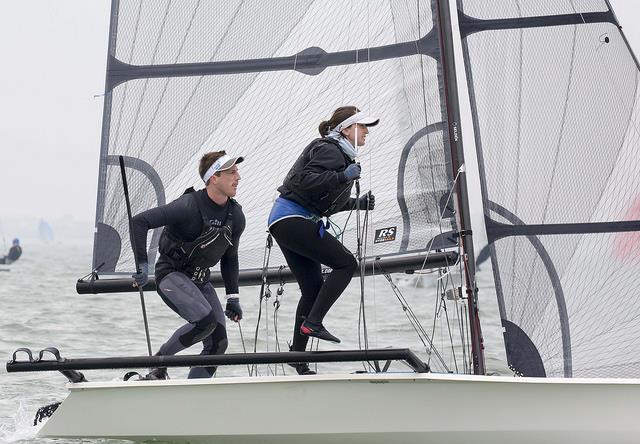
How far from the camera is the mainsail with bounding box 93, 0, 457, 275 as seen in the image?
604 centimetres

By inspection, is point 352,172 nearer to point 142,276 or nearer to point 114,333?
point 142,276

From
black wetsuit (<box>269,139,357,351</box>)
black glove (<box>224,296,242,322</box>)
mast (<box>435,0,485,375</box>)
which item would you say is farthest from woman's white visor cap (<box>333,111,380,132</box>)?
black glove (<box>224,296,242,322</box>)

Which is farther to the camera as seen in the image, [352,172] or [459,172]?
[459,172]

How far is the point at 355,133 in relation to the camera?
5.18 meters

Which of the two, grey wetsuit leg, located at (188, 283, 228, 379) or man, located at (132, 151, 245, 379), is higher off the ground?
man, located at (132, 151, 245, 379)

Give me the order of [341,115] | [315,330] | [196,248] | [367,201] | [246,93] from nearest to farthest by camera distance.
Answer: [315,330]
[341,115]
[196,248]
[367,201]
[246,93]

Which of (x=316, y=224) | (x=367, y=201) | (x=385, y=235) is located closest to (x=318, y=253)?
(x=316, y=224)

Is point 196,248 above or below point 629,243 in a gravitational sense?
below

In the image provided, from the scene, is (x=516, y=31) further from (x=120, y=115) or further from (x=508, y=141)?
(x=120, y=115)

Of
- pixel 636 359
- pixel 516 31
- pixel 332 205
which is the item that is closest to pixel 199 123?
pixel 332 205

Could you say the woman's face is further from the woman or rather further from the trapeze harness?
the trapeze harness

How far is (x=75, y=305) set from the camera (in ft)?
50.6

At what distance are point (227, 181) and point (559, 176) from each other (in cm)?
169

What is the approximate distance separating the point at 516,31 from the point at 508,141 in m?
0.57
